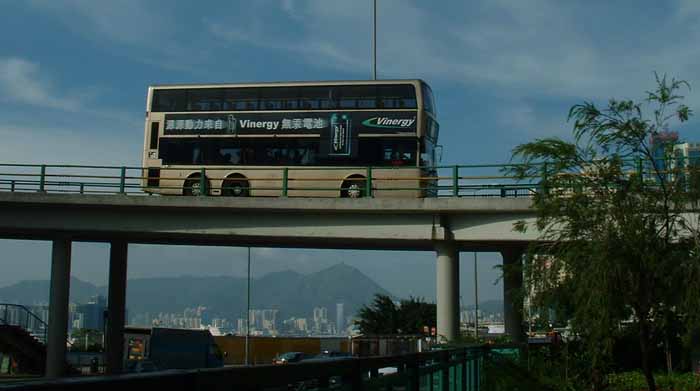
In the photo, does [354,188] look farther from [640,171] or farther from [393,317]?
[393,317]

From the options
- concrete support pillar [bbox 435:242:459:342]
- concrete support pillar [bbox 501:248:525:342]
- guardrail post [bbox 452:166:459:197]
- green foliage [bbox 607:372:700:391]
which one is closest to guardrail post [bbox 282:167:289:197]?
concrete support pillar [bbox 435:242:459:342]

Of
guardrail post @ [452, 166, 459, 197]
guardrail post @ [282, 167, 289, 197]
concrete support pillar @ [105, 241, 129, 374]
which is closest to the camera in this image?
guardrail post @ [452, 166, 459, 197]

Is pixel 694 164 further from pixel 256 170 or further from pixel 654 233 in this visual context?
pixel 256 170

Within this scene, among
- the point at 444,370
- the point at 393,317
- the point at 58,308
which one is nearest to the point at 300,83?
the point at 58,308

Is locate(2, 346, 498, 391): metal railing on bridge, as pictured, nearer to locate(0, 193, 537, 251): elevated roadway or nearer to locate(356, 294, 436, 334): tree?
locate(0, 193, 537, 251): elevated roadway

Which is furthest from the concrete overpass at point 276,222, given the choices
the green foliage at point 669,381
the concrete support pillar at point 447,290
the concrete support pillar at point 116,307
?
the green foliage at point 669,381

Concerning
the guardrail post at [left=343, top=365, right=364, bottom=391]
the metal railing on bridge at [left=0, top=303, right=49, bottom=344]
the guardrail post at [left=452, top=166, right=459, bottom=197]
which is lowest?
the guardrail post at [left=343, top=365, right=364, bottom=391]

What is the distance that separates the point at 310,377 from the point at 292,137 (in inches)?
1171

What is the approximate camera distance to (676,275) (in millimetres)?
14070

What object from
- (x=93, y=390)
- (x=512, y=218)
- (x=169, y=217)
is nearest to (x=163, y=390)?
(x=93, y=390)

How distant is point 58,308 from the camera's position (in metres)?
30.8

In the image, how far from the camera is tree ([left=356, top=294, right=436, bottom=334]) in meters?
77.1

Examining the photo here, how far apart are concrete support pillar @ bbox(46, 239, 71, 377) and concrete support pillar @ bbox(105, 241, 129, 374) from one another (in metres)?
3.81

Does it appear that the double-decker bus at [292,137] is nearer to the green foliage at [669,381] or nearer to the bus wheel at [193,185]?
the bus wheel at [193,185]
